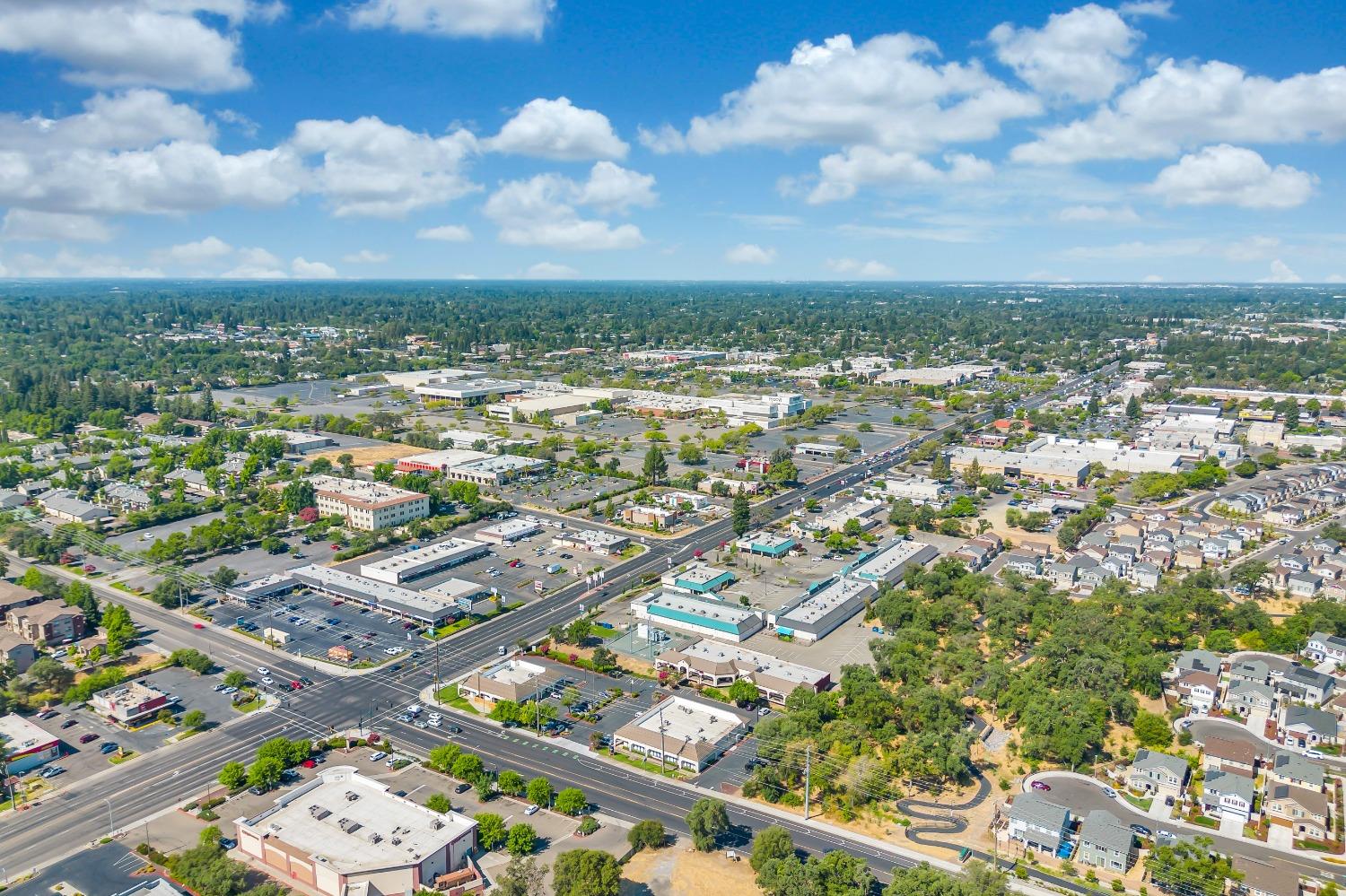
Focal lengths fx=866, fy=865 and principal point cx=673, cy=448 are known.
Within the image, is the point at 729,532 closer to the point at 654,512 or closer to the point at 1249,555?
the point at 654,512

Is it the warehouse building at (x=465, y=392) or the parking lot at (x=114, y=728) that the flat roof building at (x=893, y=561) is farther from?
the warehouse building at (x=465, y=392)

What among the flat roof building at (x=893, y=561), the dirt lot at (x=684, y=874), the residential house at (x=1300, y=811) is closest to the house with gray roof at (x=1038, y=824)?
the residential house at (x=1300, y=811)

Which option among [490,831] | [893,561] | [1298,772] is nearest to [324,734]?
[490,831]

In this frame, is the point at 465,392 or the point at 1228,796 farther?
the point at 465,392

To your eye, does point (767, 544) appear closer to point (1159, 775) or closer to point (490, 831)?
point (1159, 775)

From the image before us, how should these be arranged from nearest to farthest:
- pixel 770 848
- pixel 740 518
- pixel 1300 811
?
pixel 770 848, pixel 1300 811, pixel 740 518

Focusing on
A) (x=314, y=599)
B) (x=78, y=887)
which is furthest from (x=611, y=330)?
(x=78, y=887)
